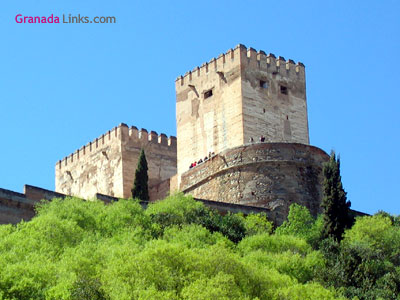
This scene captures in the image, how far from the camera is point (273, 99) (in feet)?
174

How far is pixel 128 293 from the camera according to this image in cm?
3091

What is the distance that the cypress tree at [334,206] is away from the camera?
43094 mm

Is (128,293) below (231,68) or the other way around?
below

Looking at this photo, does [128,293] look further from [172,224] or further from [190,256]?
[172,224]

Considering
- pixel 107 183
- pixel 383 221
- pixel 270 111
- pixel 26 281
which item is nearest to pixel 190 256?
pixel 26 281

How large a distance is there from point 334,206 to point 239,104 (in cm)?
981

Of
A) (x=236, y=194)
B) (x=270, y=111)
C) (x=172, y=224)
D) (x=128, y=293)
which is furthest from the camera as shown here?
(x=270, y=111)

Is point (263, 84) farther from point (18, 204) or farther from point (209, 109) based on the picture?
point (18, 204)

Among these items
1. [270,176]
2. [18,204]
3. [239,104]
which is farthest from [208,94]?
[18,204]

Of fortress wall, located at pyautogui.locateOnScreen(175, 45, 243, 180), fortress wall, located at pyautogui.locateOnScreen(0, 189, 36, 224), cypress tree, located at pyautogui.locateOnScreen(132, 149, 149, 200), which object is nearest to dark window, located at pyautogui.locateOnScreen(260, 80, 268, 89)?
fortress wall, located at pyautogui.locateOnScreen(175, 45, 243, 180)

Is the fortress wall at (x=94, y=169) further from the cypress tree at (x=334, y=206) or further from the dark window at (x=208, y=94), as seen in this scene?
the cypress tree at (x=334, y=206)

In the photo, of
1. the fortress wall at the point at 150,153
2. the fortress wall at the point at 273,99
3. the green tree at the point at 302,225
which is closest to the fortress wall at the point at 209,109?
the fortress wall at the point at 273,99

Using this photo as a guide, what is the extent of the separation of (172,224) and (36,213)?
4.93 meters

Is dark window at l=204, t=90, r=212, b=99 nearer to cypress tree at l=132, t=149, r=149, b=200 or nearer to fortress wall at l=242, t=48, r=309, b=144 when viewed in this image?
fortress wall at l=242, t=48, r=309, b=144
